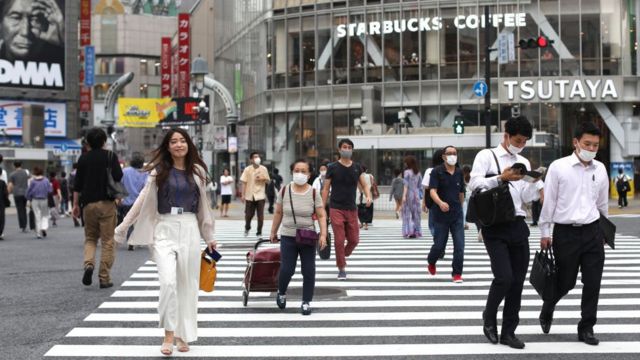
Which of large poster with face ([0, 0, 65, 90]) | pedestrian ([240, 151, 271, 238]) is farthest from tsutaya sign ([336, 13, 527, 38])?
large poster with face ([0, 0, 65, 90])

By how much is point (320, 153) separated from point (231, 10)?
56.6 ft

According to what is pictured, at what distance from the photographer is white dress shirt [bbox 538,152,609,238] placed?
6539 millimetres

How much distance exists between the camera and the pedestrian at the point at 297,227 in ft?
27.0

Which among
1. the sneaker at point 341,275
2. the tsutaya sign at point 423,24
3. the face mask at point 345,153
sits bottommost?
the sneaker at point 341,275

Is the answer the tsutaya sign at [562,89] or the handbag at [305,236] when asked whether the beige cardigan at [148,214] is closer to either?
the handbag at [305,236]

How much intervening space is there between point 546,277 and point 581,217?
592 millimetres

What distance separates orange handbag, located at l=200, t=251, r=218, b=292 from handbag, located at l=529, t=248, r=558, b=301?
2.78 metres

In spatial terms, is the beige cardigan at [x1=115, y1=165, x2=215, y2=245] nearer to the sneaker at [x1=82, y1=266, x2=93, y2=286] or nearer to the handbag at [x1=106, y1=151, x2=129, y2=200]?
the sneaker at [x1=82, y1=266, x2=93, y2=286]

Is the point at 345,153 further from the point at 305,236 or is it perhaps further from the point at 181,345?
the point at 181,345

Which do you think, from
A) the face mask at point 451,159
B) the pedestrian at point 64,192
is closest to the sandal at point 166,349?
the face mask at point 451,159

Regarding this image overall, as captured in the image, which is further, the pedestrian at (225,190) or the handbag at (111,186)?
the pedestrian at (225,190)

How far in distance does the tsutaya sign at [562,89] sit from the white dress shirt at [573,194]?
1407 inches

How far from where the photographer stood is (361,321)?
780cm

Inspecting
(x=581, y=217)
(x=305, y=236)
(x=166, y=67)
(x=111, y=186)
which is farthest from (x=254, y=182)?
(x=166, y=67)
